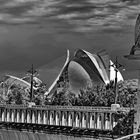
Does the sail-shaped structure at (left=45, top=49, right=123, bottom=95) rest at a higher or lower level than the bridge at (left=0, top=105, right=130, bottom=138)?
higher

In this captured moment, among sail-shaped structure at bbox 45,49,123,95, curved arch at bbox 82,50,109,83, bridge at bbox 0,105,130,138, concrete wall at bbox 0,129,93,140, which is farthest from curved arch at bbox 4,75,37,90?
concrete wall at bbox 0,129,93,140

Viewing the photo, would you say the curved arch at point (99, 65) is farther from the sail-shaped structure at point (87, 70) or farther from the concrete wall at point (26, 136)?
the concrete wall at point (26, 136)

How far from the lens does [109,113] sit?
36000 mm

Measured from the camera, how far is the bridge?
1431 inches

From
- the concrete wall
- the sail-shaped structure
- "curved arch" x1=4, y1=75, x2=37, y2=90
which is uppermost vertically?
the sail-shaped structure

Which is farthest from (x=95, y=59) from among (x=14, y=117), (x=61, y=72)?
(x=14, y=117)

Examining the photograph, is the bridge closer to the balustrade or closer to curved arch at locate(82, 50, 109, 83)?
the balustrade

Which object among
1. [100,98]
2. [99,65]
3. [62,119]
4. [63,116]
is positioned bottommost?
[62,119]

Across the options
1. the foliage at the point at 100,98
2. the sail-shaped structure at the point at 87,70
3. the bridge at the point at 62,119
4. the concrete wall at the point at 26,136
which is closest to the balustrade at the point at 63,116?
the bridge at the point at 62,119

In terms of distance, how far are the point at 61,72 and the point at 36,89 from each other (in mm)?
26702

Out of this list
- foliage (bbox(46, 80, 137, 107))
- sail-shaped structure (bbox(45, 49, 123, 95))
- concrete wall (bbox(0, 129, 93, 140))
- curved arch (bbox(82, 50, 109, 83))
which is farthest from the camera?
sail-shaped structure (bbox(45, 49, 123, 95))

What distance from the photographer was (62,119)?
137ft

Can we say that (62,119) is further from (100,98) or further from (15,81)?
(15,81)

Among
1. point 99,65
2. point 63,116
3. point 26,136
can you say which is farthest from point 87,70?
point 63,116
